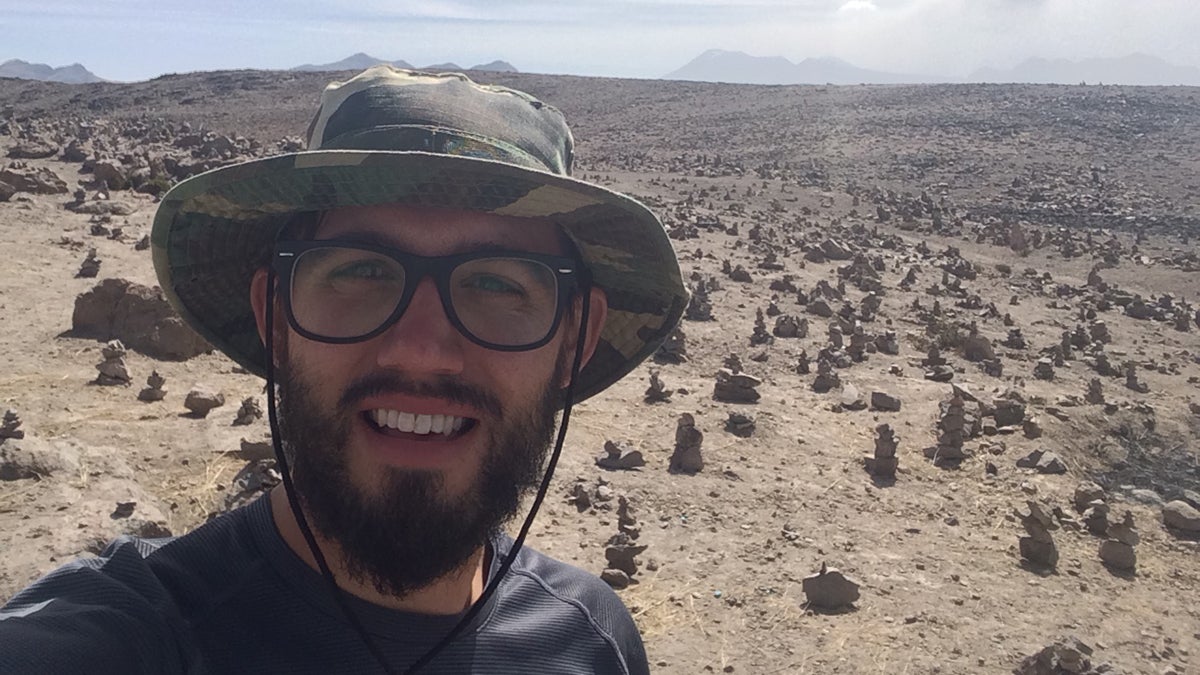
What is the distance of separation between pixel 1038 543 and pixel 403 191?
17.4ft

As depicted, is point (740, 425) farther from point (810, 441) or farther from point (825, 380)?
point (825, 380)

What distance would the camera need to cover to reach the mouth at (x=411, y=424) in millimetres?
1636

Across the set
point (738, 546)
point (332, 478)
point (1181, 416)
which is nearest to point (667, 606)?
point (738, 546)

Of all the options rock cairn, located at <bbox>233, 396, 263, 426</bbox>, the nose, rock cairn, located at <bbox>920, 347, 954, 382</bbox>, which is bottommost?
rock cairn, located at <bbox>920, 347, 954, 382</bbox>

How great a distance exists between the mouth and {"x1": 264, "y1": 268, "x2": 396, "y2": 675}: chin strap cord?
185 millimetres

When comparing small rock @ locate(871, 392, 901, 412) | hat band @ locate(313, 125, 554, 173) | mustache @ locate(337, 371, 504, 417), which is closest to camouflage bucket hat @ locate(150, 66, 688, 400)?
hat band @ locate(313, 125, 554, 173)

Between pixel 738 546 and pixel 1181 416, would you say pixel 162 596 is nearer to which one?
pixel 738 546

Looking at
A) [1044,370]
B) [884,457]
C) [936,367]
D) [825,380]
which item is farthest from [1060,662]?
[1044,370]

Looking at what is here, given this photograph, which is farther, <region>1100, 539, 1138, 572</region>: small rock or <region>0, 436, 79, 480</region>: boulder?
<region>1100, 539, 1138, 572</region>: small rock

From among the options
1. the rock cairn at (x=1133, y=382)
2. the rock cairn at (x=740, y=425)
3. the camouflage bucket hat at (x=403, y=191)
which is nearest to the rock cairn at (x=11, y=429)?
the camouflage bucket hat at (x=403, y=191)

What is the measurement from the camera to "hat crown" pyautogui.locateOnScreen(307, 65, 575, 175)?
1738 mm

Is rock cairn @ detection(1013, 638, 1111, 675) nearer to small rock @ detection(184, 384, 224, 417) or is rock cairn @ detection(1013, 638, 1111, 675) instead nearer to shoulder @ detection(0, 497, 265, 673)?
shoulder @ detection(0, 497, 265, 673)

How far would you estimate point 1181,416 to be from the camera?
865cm

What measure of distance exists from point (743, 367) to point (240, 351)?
24.2 feet
